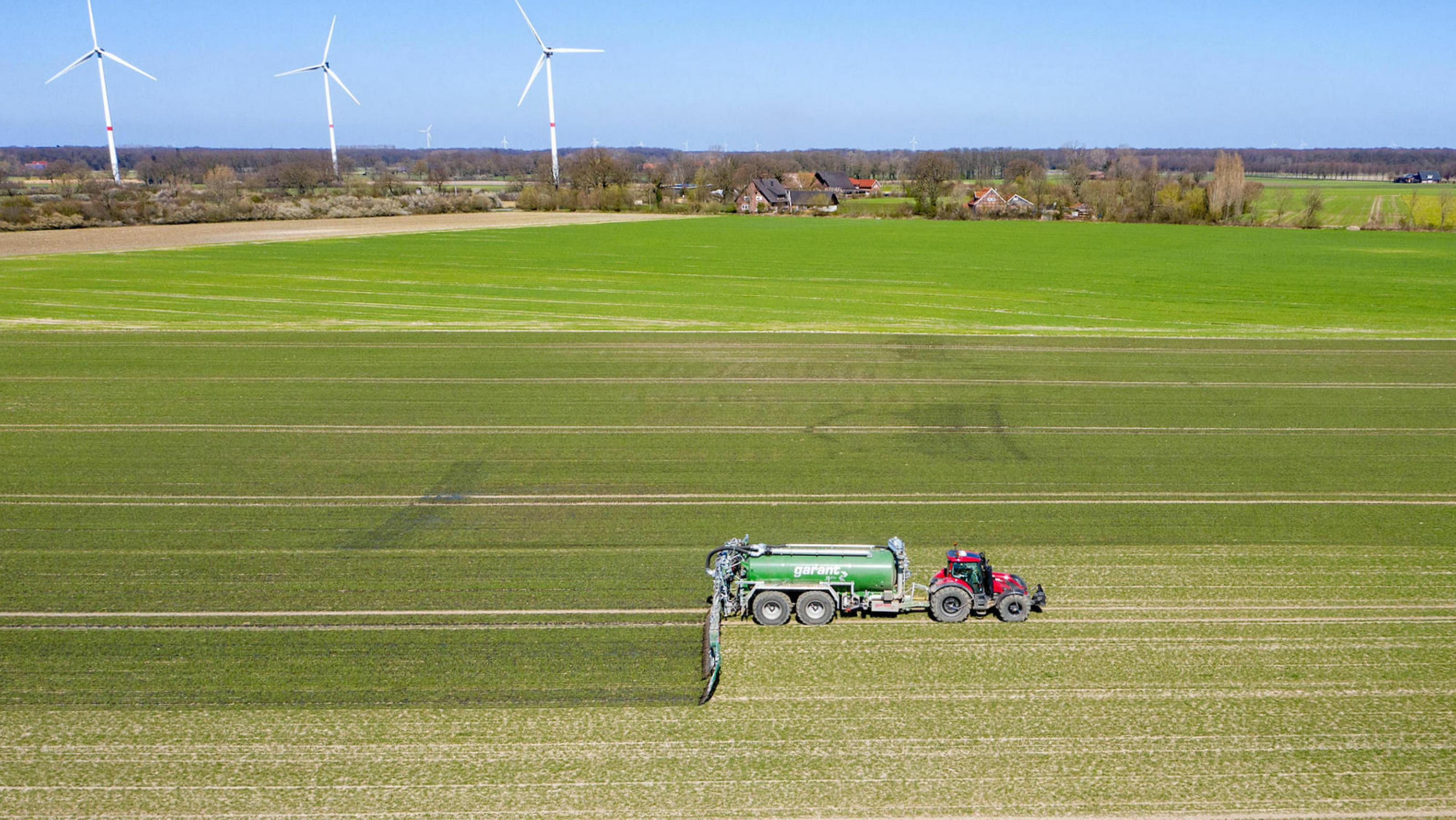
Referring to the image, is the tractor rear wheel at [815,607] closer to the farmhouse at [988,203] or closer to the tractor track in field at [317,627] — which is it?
the tractor track in field at [317,627]

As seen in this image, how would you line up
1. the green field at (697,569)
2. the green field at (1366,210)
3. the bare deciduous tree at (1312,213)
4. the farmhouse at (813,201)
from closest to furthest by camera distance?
the green field at (697,569) → the green field at (1366,210) → the bare deciduous tree at (1312,213) → the farmhouse at (813,201)

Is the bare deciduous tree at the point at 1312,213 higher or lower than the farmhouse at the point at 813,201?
lower

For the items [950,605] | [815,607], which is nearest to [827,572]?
[815,607]

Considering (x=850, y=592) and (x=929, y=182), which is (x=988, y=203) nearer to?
(x=929, y=182)

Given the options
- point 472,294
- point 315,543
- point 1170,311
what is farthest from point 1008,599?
point 472,294

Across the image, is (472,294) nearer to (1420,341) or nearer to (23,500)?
(23,500)

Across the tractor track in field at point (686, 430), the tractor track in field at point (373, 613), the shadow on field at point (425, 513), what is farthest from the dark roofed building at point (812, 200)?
the tractor track in field at point (373, 613)

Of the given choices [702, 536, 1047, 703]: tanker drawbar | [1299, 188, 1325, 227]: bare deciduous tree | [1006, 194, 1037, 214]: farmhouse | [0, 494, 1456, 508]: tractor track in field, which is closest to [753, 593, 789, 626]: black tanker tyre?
[702, 536, 1047, 703]: tanker drawbar
